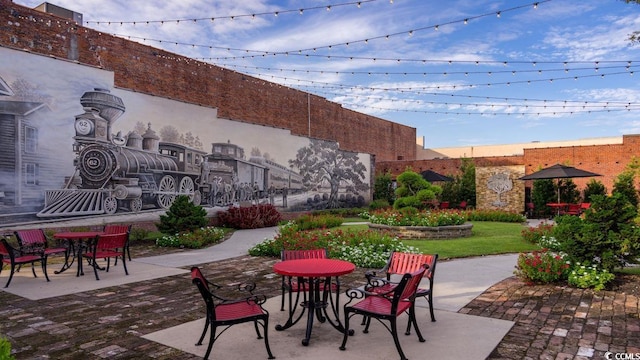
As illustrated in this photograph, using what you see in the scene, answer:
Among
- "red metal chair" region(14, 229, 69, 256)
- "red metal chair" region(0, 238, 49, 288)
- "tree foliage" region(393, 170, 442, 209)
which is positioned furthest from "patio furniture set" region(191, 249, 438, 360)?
"tree foliage" region(393, 170, 442, 209)

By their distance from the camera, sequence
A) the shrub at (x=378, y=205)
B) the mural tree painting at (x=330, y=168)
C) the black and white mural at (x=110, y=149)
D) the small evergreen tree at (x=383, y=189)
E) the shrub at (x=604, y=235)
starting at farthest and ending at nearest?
the small evergreen tree at (x=383, y=189) < the shrub at (x=378, y=205) < the mural tree painting at (x=330, y=168) < the black and white mural at (x=110, y=149) < the shrub at (x=604, y=235)

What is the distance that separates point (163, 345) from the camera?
15.0ft

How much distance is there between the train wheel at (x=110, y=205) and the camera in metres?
13.2

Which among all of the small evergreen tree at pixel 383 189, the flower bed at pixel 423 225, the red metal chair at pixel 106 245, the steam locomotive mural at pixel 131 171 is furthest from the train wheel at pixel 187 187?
the small evergreen tree at pixel 383 189

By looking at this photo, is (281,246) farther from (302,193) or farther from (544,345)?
(302,193)

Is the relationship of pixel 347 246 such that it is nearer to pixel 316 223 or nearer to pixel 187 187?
pixel 316 223

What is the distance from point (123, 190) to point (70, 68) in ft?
12.8

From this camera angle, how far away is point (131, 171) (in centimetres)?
1392

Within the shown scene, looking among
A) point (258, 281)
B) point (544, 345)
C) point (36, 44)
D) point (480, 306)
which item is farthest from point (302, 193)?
point (544, 345)

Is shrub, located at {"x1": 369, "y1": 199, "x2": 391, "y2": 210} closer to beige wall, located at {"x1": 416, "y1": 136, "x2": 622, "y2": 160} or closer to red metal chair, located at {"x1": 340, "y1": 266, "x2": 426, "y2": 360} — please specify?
beige wall, located at {"x1": 416, "y1": 136, "x2": 622, "y2": 160}

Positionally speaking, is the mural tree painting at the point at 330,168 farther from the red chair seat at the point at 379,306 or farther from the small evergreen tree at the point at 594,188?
the red chair seat at the point at 379,306

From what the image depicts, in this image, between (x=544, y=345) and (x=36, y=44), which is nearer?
(x=544, y=345)

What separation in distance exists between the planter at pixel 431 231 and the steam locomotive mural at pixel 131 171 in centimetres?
747

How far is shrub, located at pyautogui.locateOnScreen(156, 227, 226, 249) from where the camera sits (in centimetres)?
1223
